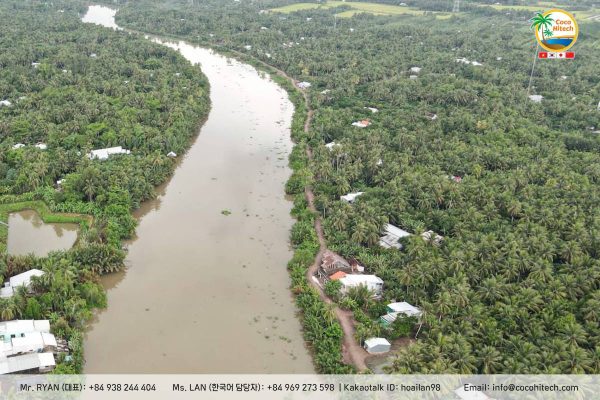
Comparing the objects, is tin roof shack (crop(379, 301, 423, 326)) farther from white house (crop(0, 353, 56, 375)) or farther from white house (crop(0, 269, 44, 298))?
white house (crop(0, 269, 44, 298))

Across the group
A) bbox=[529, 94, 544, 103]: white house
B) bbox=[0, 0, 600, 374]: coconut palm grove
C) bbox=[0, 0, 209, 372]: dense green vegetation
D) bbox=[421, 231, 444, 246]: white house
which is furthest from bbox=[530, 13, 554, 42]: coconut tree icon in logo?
bbox=[0, 0, 209, 372]: dense green vegetation

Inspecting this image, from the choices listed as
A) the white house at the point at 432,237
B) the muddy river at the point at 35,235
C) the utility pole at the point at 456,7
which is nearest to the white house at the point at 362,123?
the white house at the point at 432,237

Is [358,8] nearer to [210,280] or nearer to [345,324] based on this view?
[210,280]

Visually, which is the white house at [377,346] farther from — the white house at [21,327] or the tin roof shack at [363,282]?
the white house at [21,327]

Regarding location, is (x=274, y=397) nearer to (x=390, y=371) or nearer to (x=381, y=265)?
(x=390, y=371)

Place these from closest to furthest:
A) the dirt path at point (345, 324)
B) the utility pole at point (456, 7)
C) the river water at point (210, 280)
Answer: the dirt path at point (345, 324) → the river water at point (210, 280) → the utility pole at point (456, 7)

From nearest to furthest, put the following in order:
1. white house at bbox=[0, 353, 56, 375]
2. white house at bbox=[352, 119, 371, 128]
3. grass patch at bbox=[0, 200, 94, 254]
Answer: white house at bbox=[0, 353, 56, 375] < grass patch at bbox=[0, 200, 94, 254] < white house at bbox=[352, 119, 371, 128]
